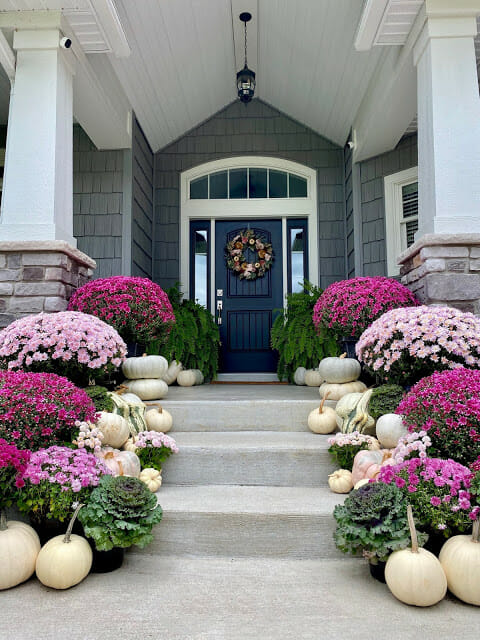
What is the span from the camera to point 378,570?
1862 millimetres

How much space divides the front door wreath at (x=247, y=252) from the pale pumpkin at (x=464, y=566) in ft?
14.4

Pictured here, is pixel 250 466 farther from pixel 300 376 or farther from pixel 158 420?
pixel 300 376

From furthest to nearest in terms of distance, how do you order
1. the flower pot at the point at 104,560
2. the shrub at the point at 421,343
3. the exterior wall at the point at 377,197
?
the exterior wall at the point at 377,197 < the shrub at the point at 421,343 < the flower pot at the point at 104,560

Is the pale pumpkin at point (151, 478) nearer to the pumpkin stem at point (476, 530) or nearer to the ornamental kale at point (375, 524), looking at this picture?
the ornamental kale at point (375, 524)

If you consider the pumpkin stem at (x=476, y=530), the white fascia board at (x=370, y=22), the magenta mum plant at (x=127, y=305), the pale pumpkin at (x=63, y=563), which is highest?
the white fascia board at (x=370, y=22)

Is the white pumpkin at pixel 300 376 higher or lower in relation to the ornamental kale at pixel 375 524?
higher

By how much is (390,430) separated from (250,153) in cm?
435

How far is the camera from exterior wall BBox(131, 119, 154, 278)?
17.1 ft

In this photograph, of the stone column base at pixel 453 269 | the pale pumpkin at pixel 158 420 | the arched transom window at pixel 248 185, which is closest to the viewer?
the pale pumpkin at pixel 158 420

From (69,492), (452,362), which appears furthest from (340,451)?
(69,492)

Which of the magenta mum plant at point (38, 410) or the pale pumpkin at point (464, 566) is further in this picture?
the magenta mum plant at point (38, 410)

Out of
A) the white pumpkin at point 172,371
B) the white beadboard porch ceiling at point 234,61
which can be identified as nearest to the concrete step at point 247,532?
the white pumpkin at point 172,371

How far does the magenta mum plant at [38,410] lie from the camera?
7.05ft

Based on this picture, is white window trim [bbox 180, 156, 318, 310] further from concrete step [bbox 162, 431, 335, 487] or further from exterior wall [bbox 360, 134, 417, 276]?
concrete step [bbox 162, 431, 335, 487]
